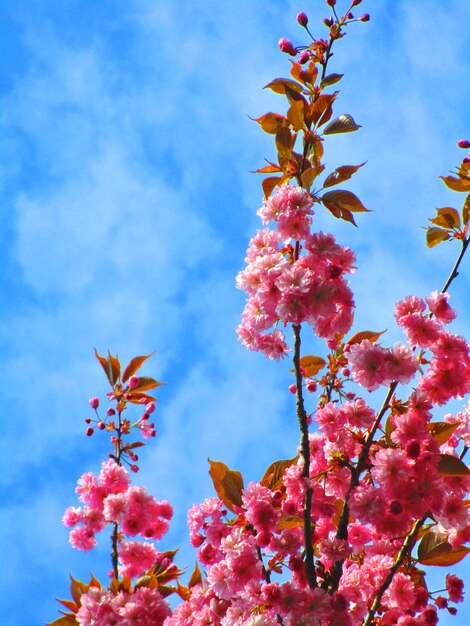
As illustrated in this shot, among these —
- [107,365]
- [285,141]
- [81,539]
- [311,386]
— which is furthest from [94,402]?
[285,141]

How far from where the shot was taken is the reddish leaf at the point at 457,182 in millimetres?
2805

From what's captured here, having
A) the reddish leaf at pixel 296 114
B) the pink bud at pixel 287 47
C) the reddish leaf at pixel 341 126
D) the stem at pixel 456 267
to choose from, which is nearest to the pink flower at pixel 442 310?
the stem at pixel 456 267

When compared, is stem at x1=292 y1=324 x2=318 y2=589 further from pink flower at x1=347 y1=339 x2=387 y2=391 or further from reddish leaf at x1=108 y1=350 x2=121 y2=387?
reddish leaf at x1=108 y1=350 x2=121 y2=387

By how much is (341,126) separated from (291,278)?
2.32ft

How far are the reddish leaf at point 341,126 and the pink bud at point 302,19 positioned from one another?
1.56 feet

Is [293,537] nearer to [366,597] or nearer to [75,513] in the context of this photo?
[366,597]

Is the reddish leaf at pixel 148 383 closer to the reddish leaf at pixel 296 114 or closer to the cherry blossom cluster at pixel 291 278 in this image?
the cherry blossom cluster at pixel 291 278

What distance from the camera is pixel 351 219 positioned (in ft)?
8.34

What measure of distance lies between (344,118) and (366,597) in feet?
6.29

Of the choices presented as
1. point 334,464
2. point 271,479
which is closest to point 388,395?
point 334,464

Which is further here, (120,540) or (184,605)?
(120,540)

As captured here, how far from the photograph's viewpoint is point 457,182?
281 centimetres

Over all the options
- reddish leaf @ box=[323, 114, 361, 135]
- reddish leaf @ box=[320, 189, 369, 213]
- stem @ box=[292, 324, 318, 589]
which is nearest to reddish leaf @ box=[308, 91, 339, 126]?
reddish leaf @ box=[323, 114, 361, 135]

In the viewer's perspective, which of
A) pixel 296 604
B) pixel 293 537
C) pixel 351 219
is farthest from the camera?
pixel 351 219
